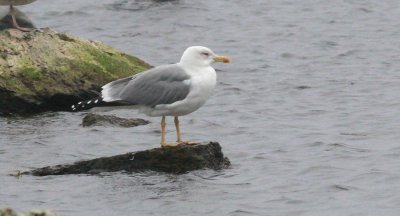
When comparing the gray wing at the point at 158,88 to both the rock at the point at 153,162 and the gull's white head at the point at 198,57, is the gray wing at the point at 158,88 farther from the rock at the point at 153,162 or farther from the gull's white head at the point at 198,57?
the rock at the point at 153,162

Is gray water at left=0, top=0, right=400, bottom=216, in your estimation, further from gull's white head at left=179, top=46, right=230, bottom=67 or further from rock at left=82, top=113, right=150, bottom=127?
gull's white head at left=179, top=46, right=230, bottom=67

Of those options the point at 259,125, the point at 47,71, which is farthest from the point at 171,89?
the point at 47,71

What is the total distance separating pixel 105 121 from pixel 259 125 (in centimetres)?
214

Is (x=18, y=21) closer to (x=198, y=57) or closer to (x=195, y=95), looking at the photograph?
(x=198, y=57)

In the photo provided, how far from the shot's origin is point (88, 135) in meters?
13.2

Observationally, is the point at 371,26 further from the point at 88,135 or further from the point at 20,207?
the point at 20,207

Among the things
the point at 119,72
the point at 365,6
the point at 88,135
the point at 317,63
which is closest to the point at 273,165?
the point at 88,135

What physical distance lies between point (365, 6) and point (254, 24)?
113 inches

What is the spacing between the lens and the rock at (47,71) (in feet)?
46.1

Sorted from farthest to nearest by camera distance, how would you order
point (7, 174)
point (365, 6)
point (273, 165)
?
point (365, 6)
point (273, 165)
point (7, 174)

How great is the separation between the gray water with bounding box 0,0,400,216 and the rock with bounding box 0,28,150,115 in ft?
0.92

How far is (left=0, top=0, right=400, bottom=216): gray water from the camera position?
10.4 m

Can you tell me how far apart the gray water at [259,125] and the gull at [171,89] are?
2.59 feet

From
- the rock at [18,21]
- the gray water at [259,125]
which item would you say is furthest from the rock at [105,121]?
the rock at [18,21]
